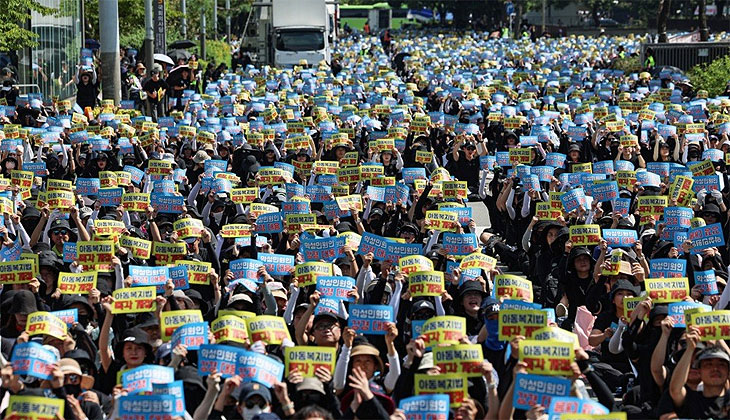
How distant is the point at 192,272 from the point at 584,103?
15166 millimetres

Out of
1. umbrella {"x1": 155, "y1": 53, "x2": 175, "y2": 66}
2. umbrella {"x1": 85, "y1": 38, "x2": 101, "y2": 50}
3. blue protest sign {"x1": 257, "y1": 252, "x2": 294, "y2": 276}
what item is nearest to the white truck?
umbrella {"x1": 85, "y1": 38, "x2": 101, "y2": 50}

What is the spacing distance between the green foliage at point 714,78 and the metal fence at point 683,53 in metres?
5.24

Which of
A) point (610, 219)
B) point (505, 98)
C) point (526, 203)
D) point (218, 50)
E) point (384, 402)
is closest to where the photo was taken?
point (384, 402)

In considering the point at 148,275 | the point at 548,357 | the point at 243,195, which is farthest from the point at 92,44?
the point at 548,357

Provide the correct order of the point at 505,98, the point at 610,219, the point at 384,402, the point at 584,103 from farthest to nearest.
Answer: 1. the point at 505,98
2. the point at 584,103
3. the point at 610,219
4. the point at 384,402

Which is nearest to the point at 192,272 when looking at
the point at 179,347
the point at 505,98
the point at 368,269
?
the point at 368,269

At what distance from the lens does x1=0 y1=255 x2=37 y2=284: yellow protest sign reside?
10609 millimetres

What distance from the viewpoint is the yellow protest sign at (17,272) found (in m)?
10.6

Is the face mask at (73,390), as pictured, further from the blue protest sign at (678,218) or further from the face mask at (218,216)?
the face mask at (218,216)

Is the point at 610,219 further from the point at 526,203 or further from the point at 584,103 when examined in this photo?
the point at 584,103

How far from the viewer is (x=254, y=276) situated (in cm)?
1084

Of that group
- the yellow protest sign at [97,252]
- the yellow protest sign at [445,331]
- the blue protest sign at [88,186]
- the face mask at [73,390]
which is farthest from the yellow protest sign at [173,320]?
the blue protest sign at [88,186]

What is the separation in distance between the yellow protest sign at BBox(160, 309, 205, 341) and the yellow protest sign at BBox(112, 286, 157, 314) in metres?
0.64

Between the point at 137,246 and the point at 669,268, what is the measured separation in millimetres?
4072
